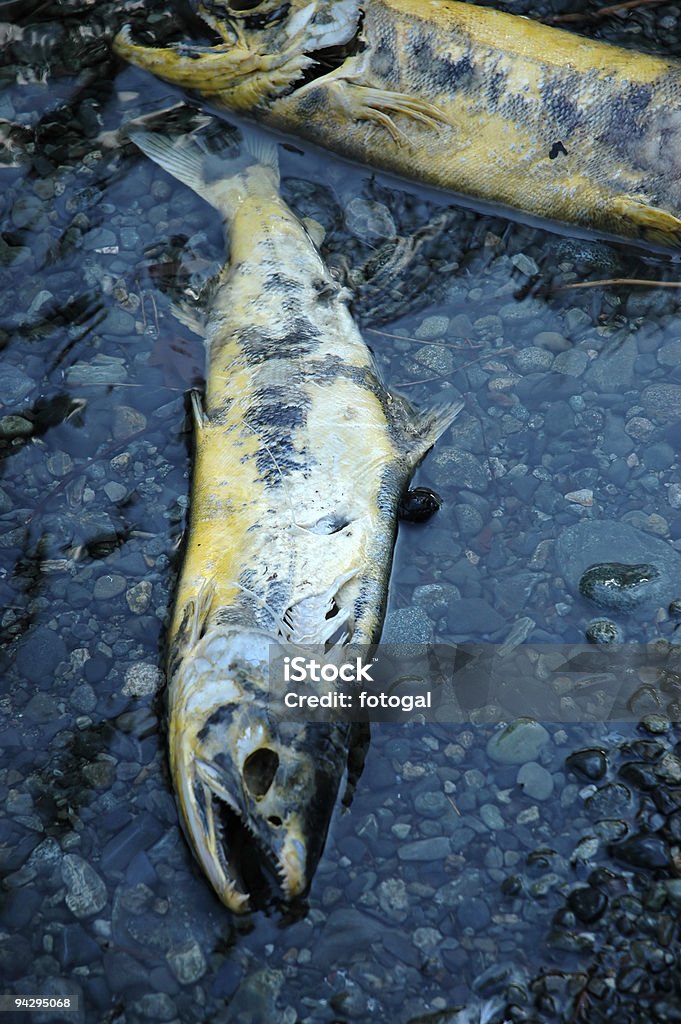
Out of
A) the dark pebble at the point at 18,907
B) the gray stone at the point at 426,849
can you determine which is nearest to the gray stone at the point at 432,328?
the gray stone at the point at 426,849

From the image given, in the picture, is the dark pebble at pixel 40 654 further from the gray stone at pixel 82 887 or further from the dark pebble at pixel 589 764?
the dark pebble at pixel 589 764

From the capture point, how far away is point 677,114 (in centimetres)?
586

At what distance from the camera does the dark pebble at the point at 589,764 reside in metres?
4.73

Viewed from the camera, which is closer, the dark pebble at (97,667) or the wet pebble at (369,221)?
the dark pebble at (97,667)

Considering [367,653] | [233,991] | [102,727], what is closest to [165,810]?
[102,727]

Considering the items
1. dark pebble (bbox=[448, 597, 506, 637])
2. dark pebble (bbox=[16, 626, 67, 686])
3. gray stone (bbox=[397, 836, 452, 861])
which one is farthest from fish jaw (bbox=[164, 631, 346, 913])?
dark pebble (bbox=[448, 597, 506, 637])

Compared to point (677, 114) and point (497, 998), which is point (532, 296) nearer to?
point (677, 114)

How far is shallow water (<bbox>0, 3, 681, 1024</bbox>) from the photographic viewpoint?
432cm

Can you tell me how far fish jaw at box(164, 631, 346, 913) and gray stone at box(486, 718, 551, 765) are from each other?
807 mm

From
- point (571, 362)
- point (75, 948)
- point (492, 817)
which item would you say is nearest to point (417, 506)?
point (571, 362)

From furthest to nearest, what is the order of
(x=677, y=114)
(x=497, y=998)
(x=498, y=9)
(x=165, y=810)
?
(x=498, y=9), (x=677, y=114), (x=165, y=810), (x=497, y=998)

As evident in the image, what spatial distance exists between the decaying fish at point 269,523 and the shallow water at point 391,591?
30cm

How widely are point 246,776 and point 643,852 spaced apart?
1.81 meters

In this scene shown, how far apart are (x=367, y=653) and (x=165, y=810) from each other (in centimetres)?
119
